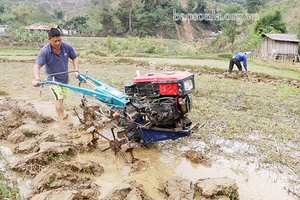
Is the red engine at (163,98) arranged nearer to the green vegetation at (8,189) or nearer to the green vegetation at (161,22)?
the green vegetation at (8,189)

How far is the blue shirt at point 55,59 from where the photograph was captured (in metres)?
5.09

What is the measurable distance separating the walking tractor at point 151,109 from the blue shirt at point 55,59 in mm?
1146

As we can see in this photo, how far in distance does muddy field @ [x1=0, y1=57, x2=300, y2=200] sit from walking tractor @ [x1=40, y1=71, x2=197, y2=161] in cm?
37

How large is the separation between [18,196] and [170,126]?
2234 mm

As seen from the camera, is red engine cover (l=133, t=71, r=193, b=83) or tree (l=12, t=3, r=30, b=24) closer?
red engine cover (l=133, t=71, r=193, b=83)

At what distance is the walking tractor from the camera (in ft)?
12.9

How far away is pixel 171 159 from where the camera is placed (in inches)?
165

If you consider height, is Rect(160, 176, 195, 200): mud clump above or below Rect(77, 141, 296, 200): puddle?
above

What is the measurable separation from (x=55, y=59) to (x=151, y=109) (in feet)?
7.83

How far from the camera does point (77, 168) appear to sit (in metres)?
3.63

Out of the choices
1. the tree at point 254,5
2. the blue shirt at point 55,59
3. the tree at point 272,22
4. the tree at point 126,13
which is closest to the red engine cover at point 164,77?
the blue shirt at point 55,59

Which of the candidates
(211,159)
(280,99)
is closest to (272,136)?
(211,159)

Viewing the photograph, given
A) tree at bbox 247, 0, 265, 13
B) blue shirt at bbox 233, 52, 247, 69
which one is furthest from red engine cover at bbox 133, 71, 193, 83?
tree at bbox 247, 0, 265, 13

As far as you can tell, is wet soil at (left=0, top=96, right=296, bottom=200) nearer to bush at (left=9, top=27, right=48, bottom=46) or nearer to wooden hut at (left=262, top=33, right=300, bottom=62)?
wooden hut at (left=262, top=33, right=300, bottom=62)
